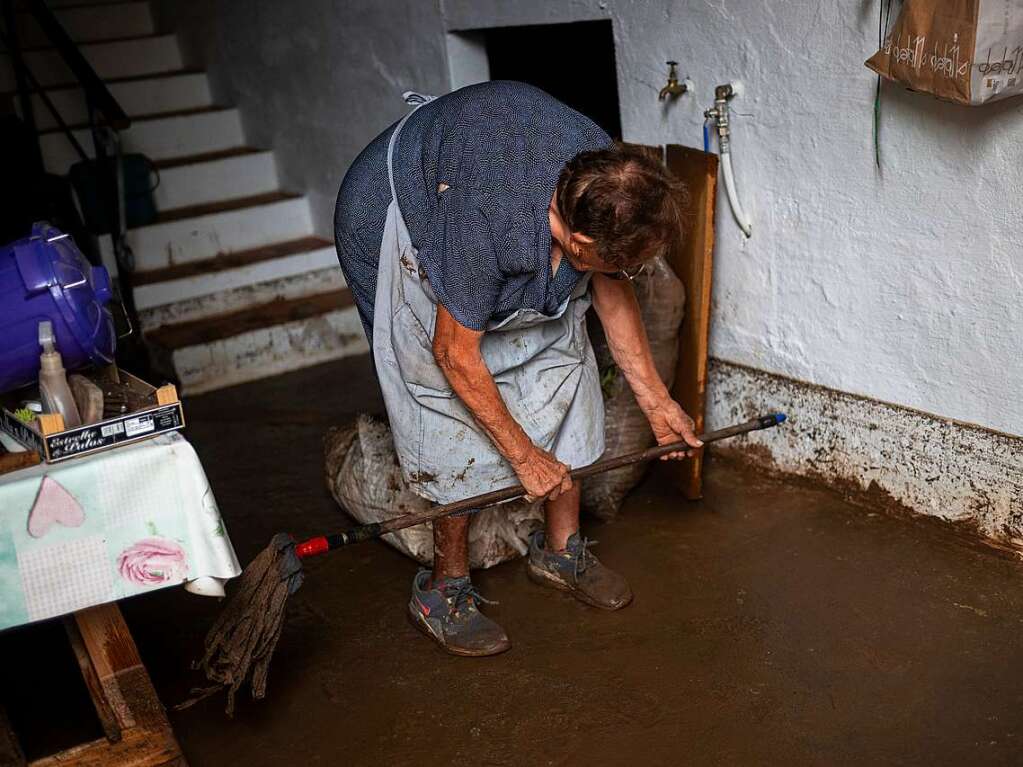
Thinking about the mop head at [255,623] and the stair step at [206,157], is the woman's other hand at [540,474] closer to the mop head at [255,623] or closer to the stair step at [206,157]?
the mop head at [255,623]

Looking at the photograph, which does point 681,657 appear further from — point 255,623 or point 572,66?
point 572,66

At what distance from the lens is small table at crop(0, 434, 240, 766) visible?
2025 mm

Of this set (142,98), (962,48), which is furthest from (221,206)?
(962,48)

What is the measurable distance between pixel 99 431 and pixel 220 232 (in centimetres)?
412

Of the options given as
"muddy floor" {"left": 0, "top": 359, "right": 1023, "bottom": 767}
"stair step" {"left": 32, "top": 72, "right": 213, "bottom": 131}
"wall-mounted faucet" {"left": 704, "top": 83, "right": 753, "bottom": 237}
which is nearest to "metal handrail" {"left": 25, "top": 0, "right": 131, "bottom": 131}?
"stair step" {"left": 32, "top": 72, "right": 213, "bottom": 131}

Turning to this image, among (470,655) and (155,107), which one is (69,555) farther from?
(155,107)

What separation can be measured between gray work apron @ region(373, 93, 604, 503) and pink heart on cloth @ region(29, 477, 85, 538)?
3.03ft

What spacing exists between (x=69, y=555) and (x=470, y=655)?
1154 millimetres

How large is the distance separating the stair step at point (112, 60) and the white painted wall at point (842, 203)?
3562 millimetres

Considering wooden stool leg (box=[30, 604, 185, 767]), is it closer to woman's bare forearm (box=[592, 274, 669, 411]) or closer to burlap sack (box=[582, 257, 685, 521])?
woman's bare forearm (box=[592, 274, 669, 411])

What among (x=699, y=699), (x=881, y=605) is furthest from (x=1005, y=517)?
(x=699, y=699)

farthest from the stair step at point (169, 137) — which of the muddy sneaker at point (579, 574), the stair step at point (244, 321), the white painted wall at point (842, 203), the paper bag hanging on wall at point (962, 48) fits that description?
the paper bag hanging on wall at point (962, 48)

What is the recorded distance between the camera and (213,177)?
248 inches

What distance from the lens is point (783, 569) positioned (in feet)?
10.2
